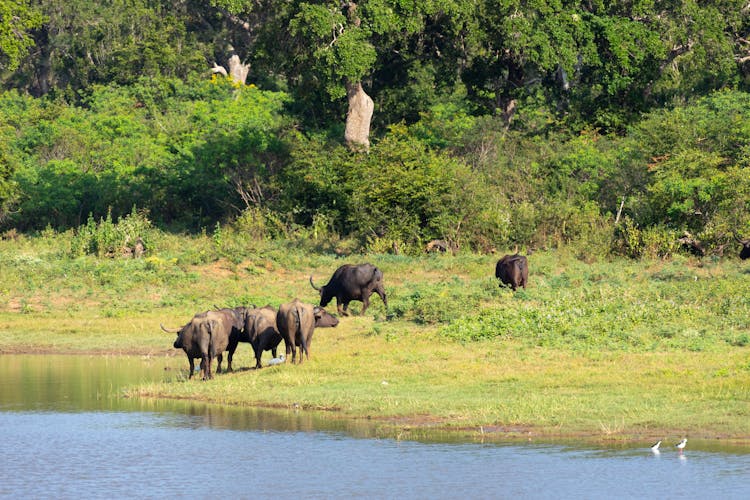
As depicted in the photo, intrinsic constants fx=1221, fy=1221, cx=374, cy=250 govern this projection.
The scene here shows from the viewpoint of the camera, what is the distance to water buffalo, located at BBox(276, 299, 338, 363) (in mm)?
18766

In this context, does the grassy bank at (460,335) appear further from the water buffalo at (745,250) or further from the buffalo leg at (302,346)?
the water buffalo at (745,250)

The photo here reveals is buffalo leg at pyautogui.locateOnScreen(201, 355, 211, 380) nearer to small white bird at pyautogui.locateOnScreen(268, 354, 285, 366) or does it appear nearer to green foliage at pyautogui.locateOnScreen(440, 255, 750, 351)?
small white bird at pyautogui.locateOnScreen(268, 354, 285, 366)

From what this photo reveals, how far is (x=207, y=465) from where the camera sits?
44.8ft

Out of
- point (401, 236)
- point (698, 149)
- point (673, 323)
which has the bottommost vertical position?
point (673, 323)

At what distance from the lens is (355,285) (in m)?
24.6

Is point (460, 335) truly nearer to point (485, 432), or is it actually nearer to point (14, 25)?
point (485, 432)

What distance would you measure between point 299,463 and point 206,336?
5.36 meters

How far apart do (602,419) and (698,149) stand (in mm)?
20106

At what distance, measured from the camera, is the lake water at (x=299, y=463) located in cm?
1235

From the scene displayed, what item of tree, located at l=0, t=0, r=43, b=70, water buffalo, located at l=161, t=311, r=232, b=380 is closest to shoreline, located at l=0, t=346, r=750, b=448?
water buffalo, located at l=161, t=311, r=232, b=380

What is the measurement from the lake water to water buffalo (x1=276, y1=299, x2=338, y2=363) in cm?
246

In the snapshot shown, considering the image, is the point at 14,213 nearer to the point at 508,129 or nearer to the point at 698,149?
the point at 508,129

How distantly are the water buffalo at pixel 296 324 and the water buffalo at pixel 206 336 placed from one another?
2.87 feet

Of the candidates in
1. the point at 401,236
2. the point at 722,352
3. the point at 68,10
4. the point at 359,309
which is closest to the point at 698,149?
the point at 401,236
